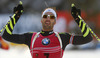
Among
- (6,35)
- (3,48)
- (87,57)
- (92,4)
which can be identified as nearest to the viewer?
(6,35)

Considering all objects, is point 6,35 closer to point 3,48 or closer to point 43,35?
point 43,35

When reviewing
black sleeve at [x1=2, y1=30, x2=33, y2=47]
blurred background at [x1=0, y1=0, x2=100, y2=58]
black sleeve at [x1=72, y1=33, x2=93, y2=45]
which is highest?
blurred background at [x1=0, y1=0, x2=100, y2=58]

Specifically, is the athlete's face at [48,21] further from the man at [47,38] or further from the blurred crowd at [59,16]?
the blurred crowd at [59,16]

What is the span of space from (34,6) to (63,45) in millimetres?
8469

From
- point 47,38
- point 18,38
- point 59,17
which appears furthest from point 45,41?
point 59,17

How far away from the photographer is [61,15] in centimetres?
1205

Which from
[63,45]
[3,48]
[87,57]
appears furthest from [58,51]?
[3,48]

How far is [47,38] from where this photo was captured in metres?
4.09

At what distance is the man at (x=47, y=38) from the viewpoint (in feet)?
13.2

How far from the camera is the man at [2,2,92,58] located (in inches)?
158

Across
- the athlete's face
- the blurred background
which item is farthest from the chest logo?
the blurred background

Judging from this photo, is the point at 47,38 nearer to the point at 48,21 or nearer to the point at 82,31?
the point at 48,21

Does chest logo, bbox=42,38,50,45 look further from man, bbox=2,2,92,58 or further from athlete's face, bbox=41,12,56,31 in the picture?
athlete's face, bbox=41,12,56,31

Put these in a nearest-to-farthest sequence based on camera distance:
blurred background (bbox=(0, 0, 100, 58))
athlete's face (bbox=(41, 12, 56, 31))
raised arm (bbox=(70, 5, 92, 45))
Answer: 1. raised arm (bbox=(70, 5, 92, 45))
2. athlete's face (bbox=(41, 12, 56, 31))
3. blurred background (bbox=(0, 0, 100, 58))
